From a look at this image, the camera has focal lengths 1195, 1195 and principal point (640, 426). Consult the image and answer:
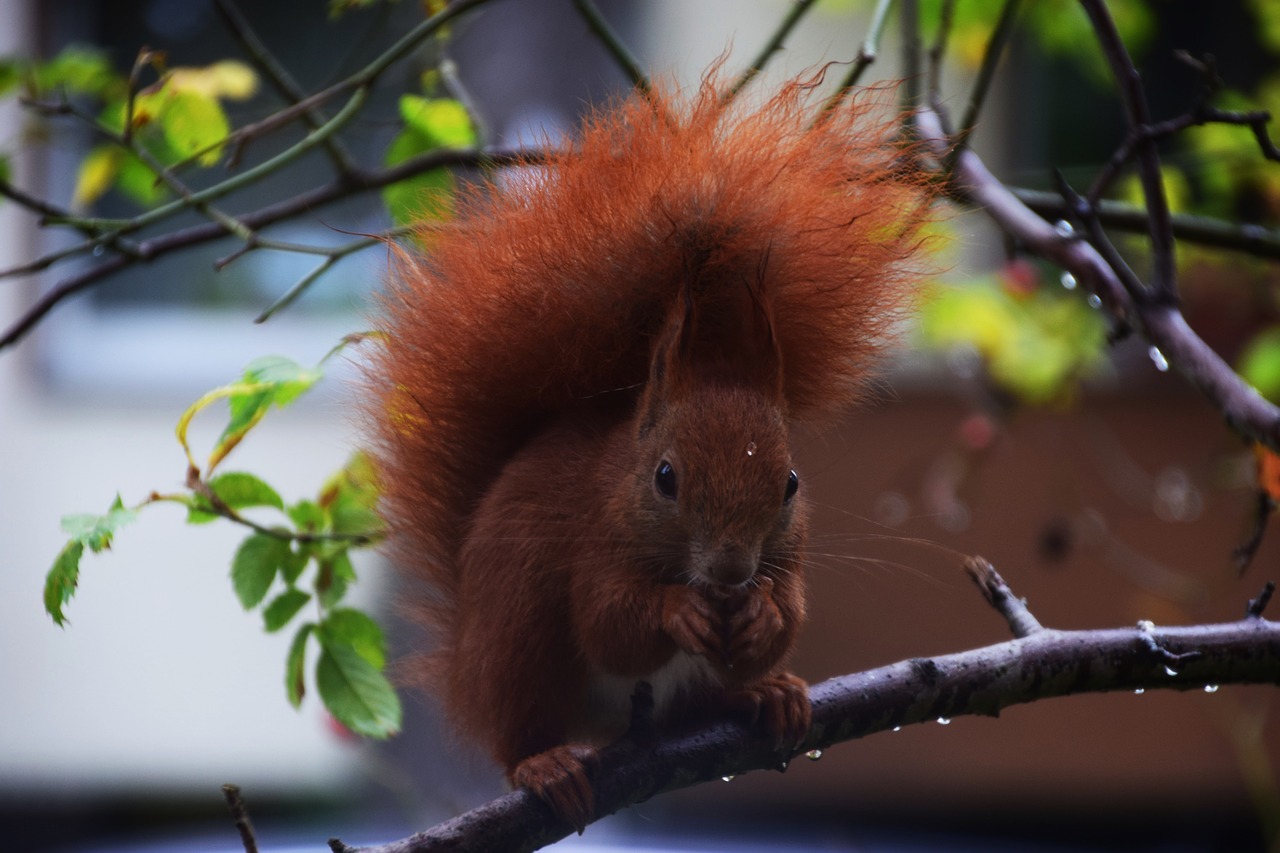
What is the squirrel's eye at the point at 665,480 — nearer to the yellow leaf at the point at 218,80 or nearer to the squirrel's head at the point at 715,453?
the squirrel's head at the point at 715,453

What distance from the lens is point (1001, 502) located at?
2.87m

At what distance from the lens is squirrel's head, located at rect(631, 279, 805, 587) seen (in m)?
0.74

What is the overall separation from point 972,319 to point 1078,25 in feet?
1.74

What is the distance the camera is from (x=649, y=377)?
2.56 ft

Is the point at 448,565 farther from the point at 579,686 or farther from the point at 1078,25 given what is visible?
the point at 1078,25

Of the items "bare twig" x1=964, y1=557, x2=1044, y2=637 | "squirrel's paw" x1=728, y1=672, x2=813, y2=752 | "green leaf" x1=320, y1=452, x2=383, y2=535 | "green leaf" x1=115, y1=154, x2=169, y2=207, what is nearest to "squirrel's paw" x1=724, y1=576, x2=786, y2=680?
"squirrel's paw" x1=728, y1=672, x2=813, y2=752

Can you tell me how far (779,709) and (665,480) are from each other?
0.22m

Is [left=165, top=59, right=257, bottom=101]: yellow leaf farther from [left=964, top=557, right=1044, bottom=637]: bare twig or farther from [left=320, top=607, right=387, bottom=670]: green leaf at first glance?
[left=964, top=557, right=1044, bottom=637]: bare twig

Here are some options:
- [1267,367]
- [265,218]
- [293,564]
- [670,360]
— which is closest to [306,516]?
[293,564]

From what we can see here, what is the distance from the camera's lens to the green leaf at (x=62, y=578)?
0.80 m

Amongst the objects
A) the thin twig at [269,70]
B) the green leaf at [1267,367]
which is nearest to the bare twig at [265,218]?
the thin twig at [269,70]

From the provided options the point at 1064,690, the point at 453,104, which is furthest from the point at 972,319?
the point at 1064,690

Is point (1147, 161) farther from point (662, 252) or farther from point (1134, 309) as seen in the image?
point (662, 252)

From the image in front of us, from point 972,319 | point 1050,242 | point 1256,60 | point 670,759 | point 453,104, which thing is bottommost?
point 670,759
